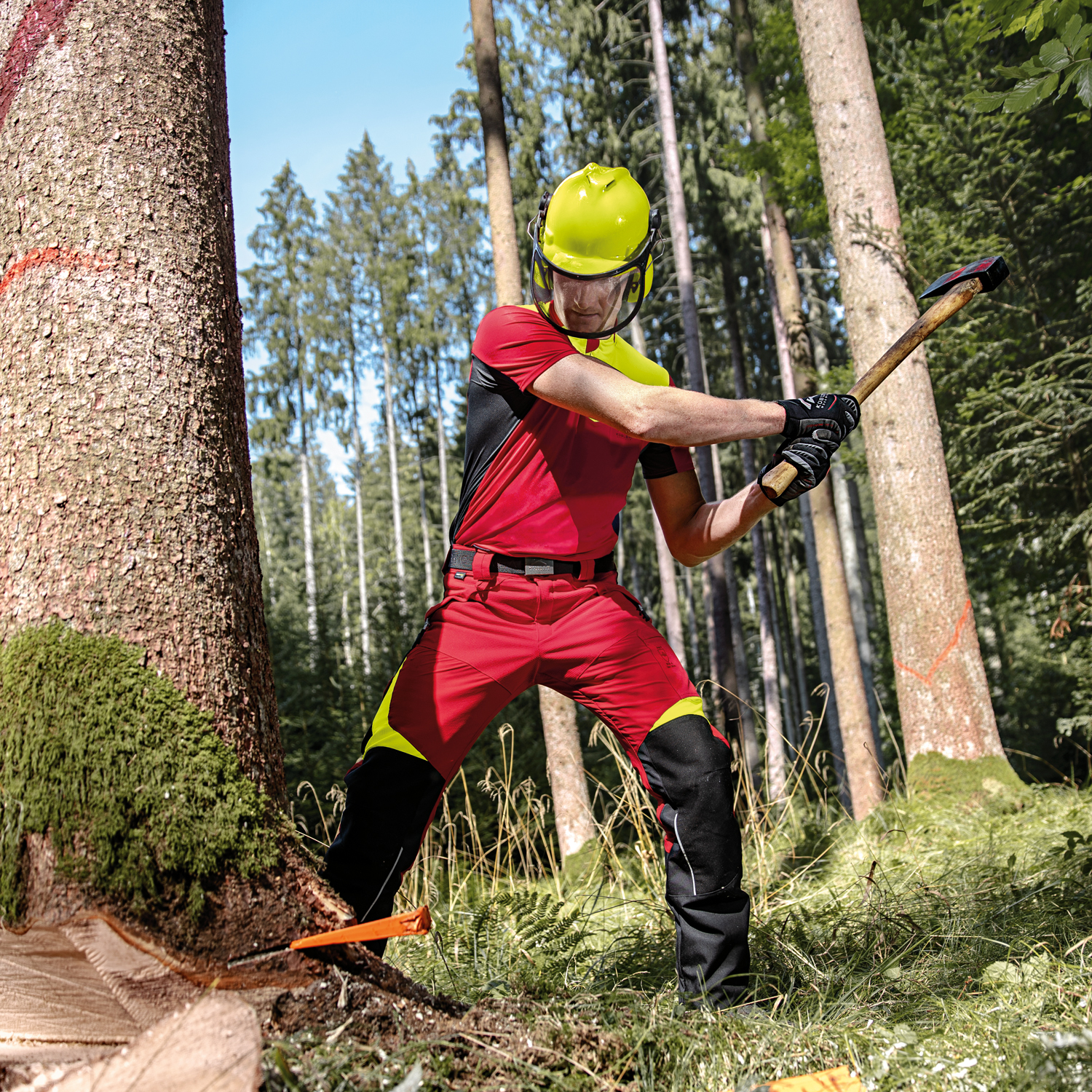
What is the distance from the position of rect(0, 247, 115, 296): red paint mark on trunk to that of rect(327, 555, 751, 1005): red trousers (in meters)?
1.10

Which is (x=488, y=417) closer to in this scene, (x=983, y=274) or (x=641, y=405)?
(x=641, y=405)

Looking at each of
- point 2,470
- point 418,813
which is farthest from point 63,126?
point 418,813

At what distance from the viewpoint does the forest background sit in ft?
27.0

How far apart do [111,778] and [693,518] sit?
Answer: 175cm

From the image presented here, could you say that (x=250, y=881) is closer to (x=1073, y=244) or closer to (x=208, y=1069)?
(x=208, y=1069)

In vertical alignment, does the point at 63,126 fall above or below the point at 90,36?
below

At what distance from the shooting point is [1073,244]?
840cm

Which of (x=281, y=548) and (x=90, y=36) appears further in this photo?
(x=281, y=548)

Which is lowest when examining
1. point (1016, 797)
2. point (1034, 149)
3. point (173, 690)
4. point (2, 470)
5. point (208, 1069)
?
point (1016, 797)

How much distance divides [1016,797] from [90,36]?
4612 millimetres

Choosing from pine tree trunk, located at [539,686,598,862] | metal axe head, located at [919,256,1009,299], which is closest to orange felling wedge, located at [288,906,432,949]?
metal axe head, located at [919,256,1009,299]

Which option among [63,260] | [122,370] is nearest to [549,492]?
[122,370]

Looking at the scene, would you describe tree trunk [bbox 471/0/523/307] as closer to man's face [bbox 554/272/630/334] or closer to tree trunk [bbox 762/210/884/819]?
tree trunk [bbox 762/210/884/819]

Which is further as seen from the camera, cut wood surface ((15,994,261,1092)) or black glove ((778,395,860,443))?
black glove ((778,395,860,443))
